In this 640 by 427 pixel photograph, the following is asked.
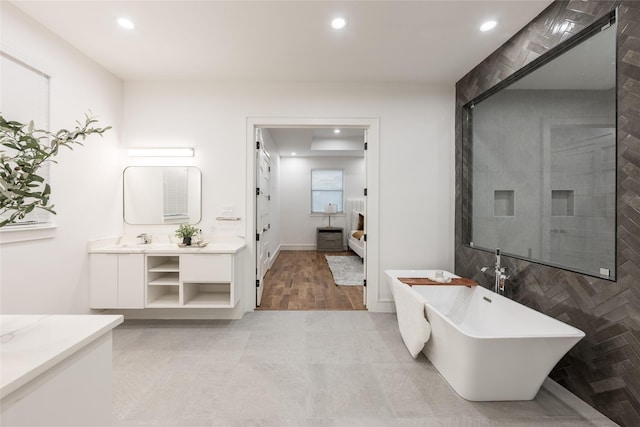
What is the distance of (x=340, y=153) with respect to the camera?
7773 mm

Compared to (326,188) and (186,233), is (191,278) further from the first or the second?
(326,188)

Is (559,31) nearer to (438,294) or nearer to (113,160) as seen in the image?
(438,294)

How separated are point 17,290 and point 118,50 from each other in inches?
86.3

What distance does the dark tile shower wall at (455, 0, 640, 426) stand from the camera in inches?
65.7

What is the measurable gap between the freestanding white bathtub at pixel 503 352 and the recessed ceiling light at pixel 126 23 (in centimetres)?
322

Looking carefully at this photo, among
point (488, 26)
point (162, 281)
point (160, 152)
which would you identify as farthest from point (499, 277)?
point (160, 152)

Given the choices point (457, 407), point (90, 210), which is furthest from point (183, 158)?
point (457, 407)

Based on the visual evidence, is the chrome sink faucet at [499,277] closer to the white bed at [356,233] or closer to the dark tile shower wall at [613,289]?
the dark tile shower wall at [613,289]

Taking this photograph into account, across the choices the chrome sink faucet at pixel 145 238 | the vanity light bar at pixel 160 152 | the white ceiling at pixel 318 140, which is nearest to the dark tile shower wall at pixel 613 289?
the vanity light bar at pixel 160 152

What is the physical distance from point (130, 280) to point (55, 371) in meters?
2.48

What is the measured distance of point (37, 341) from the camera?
83 centimetres

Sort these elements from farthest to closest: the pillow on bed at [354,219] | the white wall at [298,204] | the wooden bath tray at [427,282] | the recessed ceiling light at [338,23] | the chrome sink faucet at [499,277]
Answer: the white wall at [298,204] < the pillow on bed at [354,219] < the wooden bath tray at [427,282] < the chrome sink faucet at [499,277] < the recessed ceiling light at [338,23]

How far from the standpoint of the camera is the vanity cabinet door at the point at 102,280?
2.90 m

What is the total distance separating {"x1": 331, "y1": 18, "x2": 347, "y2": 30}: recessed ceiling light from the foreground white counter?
2441 mm
